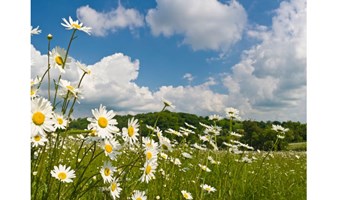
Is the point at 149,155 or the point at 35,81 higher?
the point at 35,81

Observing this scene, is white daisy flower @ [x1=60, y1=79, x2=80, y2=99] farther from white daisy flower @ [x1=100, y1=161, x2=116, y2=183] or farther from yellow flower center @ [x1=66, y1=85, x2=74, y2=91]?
white daisy flower @ [x1=100, y1=161, x2=116, y2=183]

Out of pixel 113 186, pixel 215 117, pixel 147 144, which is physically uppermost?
pixel 215 117

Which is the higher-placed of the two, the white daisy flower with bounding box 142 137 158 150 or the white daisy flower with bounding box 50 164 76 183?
the white daisy flower with bounding box 142 137 158 150

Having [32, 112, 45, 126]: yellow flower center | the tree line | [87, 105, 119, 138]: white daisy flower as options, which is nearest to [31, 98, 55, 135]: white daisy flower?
[32, 112, 45, 126]: yellow flower center

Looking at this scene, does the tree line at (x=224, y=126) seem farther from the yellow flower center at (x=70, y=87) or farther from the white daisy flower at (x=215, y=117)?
the yellow flower center at (x=70, y=87)

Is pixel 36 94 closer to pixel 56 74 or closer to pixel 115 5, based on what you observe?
pixel 56 74

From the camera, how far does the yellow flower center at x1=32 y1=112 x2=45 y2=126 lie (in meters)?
0.79

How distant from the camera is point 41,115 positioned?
79 centimetres

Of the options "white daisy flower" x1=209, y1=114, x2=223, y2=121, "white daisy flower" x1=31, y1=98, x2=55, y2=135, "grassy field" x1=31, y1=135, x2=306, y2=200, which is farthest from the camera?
"white daisy flower" x1=209, y1=114, x2=223, y2=121

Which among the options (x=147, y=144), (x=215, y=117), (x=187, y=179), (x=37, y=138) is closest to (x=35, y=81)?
(x=37, y=138)

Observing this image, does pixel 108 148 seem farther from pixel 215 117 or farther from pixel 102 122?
pixel 215 117

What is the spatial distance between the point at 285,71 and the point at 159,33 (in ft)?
2.32
